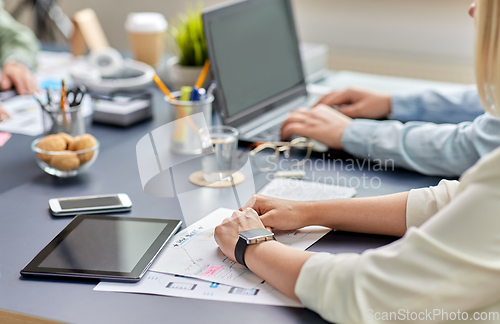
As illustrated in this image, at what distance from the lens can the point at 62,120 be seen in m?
1.11

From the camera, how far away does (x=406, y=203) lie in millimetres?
804

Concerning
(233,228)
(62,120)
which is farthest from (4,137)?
(233,228)

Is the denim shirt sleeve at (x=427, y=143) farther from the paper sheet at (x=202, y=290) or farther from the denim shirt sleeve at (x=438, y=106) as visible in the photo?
the paper sheet at (x=202, y=290)

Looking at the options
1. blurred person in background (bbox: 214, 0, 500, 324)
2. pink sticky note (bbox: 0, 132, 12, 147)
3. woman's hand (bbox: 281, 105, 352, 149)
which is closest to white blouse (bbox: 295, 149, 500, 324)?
blurred person in background (bbox: 214, 0, 500, 324)

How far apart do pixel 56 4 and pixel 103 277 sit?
309cm

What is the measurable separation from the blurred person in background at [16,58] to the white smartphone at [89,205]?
522 mm

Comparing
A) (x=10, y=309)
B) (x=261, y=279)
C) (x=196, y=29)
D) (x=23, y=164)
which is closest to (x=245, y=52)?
(x=196, y=29)

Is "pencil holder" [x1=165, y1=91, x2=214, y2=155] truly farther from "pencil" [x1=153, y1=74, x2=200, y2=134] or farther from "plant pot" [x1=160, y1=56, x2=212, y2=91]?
"plant pot" [x1=160, y1=56, x2=212, y2=91]

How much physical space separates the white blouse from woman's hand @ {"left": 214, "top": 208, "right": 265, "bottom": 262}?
0.57 ft

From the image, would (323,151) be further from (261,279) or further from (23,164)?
(23,164)

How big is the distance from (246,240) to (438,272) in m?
0.26

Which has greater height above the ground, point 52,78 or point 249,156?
point 52,78

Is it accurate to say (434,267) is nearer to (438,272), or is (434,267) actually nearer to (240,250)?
(438,272)

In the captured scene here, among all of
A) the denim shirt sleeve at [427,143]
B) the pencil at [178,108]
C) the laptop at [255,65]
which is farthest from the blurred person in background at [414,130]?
the pencil at [178,108]
